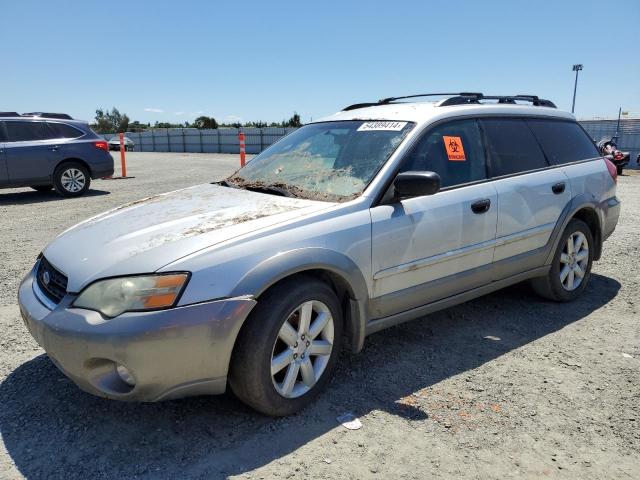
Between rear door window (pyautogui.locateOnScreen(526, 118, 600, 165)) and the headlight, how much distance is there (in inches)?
132

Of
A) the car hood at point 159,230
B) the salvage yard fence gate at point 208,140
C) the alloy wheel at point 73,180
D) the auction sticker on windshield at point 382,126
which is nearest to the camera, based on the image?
the car hood at point 159,230

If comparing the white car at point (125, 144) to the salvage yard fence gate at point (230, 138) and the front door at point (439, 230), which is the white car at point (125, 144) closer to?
the salvage yard fence gate at point (230, 138)

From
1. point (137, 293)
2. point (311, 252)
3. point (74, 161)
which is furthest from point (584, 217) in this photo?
point (74, 161)

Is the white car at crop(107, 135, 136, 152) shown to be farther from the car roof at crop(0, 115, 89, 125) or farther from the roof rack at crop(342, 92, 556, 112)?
the roof rack at crop(342, 92, 556, 112)

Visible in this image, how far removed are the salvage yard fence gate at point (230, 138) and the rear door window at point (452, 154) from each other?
20.2m

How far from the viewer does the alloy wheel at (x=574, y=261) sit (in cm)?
456

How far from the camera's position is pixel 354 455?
8.27 feet

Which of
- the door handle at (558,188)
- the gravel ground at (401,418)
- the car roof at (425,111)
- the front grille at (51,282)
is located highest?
the car roof at (425,111)

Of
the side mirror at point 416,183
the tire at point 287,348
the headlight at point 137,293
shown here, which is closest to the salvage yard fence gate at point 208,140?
the side mirror at point 416,183

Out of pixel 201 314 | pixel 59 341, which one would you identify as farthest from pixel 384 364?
pixel 59 341

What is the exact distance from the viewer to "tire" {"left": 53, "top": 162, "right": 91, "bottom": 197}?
10.8 m

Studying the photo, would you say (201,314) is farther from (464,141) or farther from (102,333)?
(464,141)

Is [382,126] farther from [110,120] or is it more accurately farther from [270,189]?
[110,120]

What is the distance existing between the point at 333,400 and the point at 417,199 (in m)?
1.35
